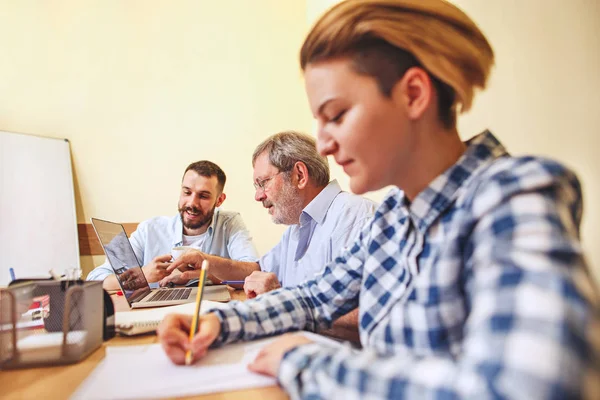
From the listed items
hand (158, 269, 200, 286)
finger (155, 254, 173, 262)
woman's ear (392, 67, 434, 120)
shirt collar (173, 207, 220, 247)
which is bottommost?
hand (158, 269, 200, 286)

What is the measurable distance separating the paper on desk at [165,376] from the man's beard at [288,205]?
1.00m

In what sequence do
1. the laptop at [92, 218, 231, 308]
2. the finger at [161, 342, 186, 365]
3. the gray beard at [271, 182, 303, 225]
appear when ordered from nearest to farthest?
the finger at [161, 342, 186, 365] < the laptop at [92, 218, 231, 308] < the gray beard at [271, 182, 303, 225]

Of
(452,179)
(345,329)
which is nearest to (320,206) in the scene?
(345,329)

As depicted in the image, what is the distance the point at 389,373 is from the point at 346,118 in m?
0.35

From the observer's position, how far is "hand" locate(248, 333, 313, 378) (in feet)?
1.85

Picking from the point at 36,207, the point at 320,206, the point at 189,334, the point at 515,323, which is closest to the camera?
the point at 515,323

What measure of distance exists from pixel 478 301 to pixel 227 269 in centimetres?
148

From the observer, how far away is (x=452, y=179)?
58 centimetres

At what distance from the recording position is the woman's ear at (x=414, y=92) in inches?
22.9

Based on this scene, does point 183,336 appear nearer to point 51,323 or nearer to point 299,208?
point 51,323

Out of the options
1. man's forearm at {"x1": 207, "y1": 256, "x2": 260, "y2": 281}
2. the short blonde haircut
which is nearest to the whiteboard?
man's forearm at {"x1": 207, "y1": 256, "x2": 260, "y2": 281}

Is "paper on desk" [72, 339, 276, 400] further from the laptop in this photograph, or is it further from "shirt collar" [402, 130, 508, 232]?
the laptop

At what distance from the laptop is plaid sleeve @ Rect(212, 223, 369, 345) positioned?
19.2 inches

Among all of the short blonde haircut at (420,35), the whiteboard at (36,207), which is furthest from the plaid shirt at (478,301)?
the whiteboard at (36,207)
